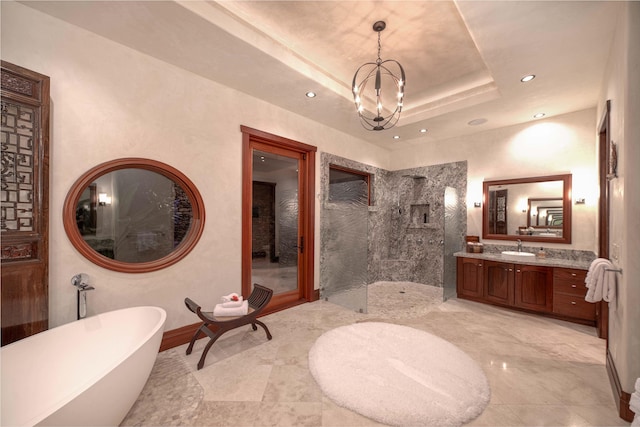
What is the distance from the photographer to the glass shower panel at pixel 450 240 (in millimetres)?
4223

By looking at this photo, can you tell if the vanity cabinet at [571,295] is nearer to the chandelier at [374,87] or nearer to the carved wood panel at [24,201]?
the chandelier at [374,87]

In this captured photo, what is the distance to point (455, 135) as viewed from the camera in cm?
473

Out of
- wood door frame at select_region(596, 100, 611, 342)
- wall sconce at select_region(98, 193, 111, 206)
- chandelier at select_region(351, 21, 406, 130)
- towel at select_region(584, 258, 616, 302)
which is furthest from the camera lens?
chandelier at select_region(351, 21, 406, 130)

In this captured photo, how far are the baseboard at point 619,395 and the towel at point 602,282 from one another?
0.57 m

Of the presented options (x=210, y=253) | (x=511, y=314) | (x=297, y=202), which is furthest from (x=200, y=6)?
(x=511, y=314)

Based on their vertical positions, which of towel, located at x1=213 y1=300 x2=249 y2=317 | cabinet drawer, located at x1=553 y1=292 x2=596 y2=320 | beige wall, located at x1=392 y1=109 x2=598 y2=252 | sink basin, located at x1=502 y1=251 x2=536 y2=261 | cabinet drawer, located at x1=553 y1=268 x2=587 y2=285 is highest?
beige wall, located at x1=392 y1=109 x2=598 y2=252

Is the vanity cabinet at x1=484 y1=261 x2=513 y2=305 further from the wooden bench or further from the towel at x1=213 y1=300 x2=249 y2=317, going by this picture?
the towel at x1=213 y1=300 x2=249 y2=317

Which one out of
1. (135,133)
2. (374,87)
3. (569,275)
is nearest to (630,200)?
(569,275)

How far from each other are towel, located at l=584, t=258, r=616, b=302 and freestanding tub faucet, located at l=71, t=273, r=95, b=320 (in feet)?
13.8

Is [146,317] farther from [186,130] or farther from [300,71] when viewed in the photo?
[300,71]

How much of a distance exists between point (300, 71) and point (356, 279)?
115 inches

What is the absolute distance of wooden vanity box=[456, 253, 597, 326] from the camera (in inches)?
126

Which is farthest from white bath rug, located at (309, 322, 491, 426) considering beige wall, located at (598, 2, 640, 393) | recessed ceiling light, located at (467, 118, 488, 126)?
recessed ceiling light, located at (467, 118, 488, 126)

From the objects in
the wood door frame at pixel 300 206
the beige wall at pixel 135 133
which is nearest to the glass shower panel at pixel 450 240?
the wood door frame at pixel 300 206
